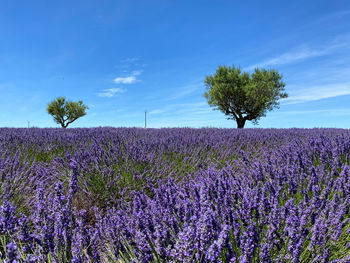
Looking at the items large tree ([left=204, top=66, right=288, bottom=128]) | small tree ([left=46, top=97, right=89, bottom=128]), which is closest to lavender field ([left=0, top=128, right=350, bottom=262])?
large tree ([left=204, top=66, right=288, bottom=128])

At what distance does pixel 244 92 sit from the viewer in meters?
22.0

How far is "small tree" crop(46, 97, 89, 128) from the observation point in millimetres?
33500

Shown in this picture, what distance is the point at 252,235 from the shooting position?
136 centimetres

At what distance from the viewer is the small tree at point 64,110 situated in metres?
33.5

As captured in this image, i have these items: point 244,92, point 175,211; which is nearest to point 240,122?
point 244,92

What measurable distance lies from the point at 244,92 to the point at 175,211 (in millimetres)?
21413

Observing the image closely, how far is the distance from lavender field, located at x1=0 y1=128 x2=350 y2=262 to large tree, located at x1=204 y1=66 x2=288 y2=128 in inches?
697

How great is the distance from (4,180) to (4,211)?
2.05 meters

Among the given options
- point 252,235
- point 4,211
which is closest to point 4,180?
point 4,211

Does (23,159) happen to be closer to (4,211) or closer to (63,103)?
(4,211)

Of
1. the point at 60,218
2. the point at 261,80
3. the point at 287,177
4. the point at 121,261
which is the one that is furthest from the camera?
the point at 261,80

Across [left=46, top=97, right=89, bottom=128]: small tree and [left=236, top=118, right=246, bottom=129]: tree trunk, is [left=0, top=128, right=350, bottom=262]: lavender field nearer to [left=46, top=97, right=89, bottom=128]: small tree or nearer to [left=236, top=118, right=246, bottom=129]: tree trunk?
[left=236, top=118, right=246, bottom=129]: tree trunk

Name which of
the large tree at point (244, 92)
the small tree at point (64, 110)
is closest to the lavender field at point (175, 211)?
the large tree at point (244, 92)

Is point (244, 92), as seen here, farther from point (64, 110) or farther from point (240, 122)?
point (64, 110)
